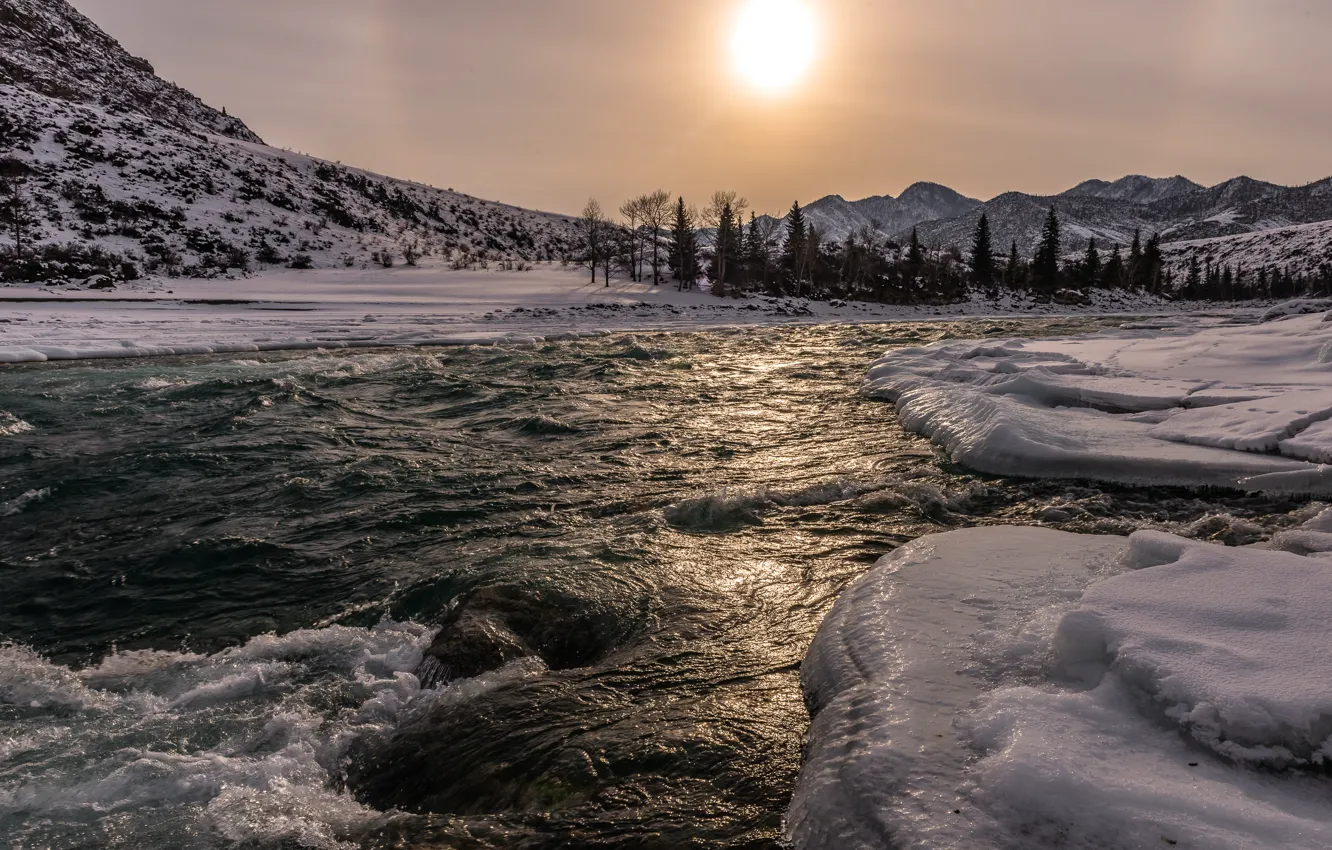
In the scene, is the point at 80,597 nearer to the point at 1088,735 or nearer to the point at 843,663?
the point at 843,663

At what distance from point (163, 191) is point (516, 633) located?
68.1 metres

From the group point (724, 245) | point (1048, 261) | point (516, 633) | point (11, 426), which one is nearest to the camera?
point (516, 633)

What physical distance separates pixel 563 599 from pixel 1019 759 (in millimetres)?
3554

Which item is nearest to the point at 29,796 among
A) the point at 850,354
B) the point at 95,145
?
the point at 850,354

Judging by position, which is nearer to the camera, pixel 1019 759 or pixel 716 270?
pixel 1019 759

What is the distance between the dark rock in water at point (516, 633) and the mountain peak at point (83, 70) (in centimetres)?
8608

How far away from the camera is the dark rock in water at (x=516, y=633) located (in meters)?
4.82

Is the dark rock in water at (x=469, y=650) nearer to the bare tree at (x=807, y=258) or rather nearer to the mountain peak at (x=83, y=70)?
the bare tree at (x=807, y=258)

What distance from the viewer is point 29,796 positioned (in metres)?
3.60

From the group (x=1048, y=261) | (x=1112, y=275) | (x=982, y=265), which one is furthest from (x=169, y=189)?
(x=1112, y=275)

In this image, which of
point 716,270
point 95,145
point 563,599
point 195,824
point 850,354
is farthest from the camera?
point 716,270

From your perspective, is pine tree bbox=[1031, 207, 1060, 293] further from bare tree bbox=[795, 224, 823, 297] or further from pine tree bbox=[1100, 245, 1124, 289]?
bare tree bbox=[795, 224, 823, 297]

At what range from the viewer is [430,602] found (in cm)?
576

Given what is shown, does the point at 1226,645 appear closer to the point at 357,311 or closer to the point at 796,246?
the point at 357,311
